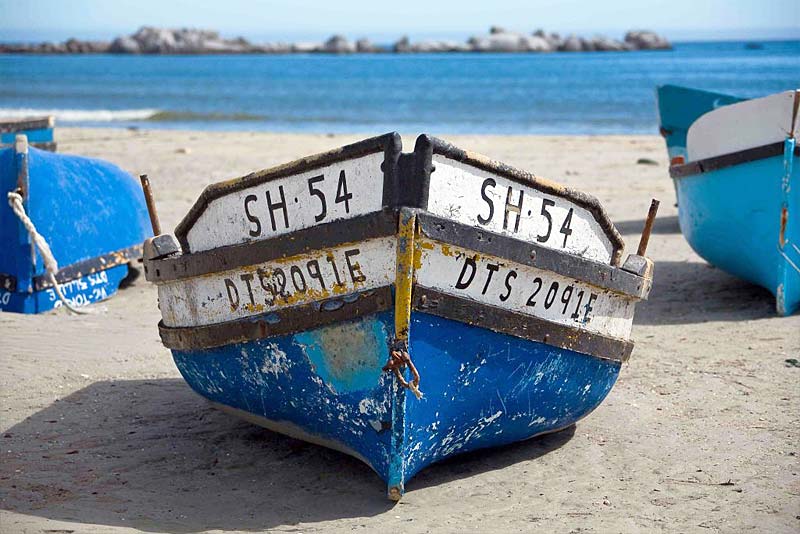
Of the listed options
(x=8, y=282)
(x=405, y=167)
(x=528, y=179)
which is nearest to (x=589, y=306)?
(x=528, y=179)

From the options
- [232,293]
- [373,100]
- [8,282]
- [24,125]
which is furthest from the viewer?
[373,100]

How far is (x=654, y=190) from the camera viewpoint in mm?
12836

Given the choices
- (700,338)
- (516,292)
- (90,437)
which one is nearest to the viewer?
(516,292)

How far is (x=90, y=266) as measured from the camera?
7.87 metres

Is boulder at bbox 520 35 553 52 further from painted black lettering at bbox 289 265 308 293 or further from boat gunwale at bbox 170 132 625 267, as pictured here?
painted black lettering at bbox 289 265 308 293

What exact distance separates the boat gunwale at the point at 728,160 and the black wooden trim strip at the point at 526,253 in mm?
2798

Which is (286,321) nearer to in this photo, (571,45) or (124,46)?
(571,45)

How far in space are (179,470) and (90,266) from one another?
11.6 ft

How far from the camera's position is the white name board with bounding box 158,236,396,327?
404 centimetres

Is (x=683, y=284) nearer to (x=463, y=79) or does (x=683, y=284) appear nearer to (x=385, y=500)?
(x=385, y=500)

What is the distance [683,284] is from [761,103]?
6.40 ft

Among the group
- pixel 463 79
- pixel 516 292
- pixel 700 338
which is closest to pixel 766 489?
pixel 516 292

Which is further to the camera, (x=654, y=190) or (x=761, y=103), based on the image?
(x=654, y=190)

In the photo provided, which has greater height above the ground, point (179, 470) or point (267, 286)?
point (267, 286)
